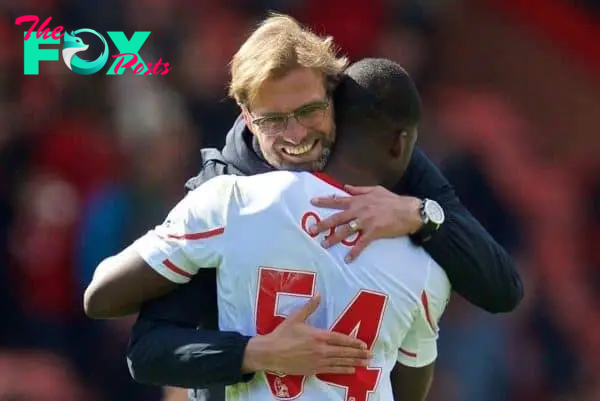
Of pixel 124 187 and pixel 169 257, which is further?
pixel 124 187

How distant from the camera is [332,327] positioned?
1.92 m

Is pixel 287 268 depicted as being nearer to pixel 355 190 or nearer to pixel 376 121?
pixel 355 190

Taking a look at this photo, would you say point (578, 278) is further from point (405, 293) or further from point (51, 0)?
point (405, 293)

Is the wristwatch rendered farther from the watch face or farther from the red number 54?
the red number 54

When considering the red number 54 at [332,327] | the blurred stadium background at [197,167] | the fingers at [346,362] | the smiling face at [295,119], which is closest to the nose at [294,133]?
the smiling face at [295,119]

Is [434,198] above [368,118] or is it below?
below

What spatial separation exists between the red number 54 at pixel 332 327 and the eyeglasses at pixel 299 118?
234 millimetres

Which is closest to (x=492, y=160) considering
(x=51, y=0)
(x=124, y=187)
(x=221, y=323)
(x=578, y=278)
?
(x=578, y=278)

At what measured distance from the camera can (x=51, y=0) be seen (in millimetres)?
4383

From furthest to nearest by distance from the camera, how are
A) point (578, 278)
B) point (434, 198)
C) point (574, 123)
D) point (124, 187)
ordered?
point (574, 123) → point (578, 278) → point (124, 187) → point (434, 198)

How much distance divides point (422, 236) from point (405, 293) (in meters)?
0.10

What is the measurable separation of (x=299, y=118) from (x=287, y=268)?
0.80 ft

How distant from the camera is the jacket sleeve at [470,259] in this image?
6.50 ft

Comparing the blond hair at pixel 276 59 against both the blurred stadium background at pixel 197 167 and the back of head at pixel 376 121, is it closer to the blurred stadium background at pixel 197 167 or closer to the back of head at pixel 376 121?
the back of head at pixel 376 121
